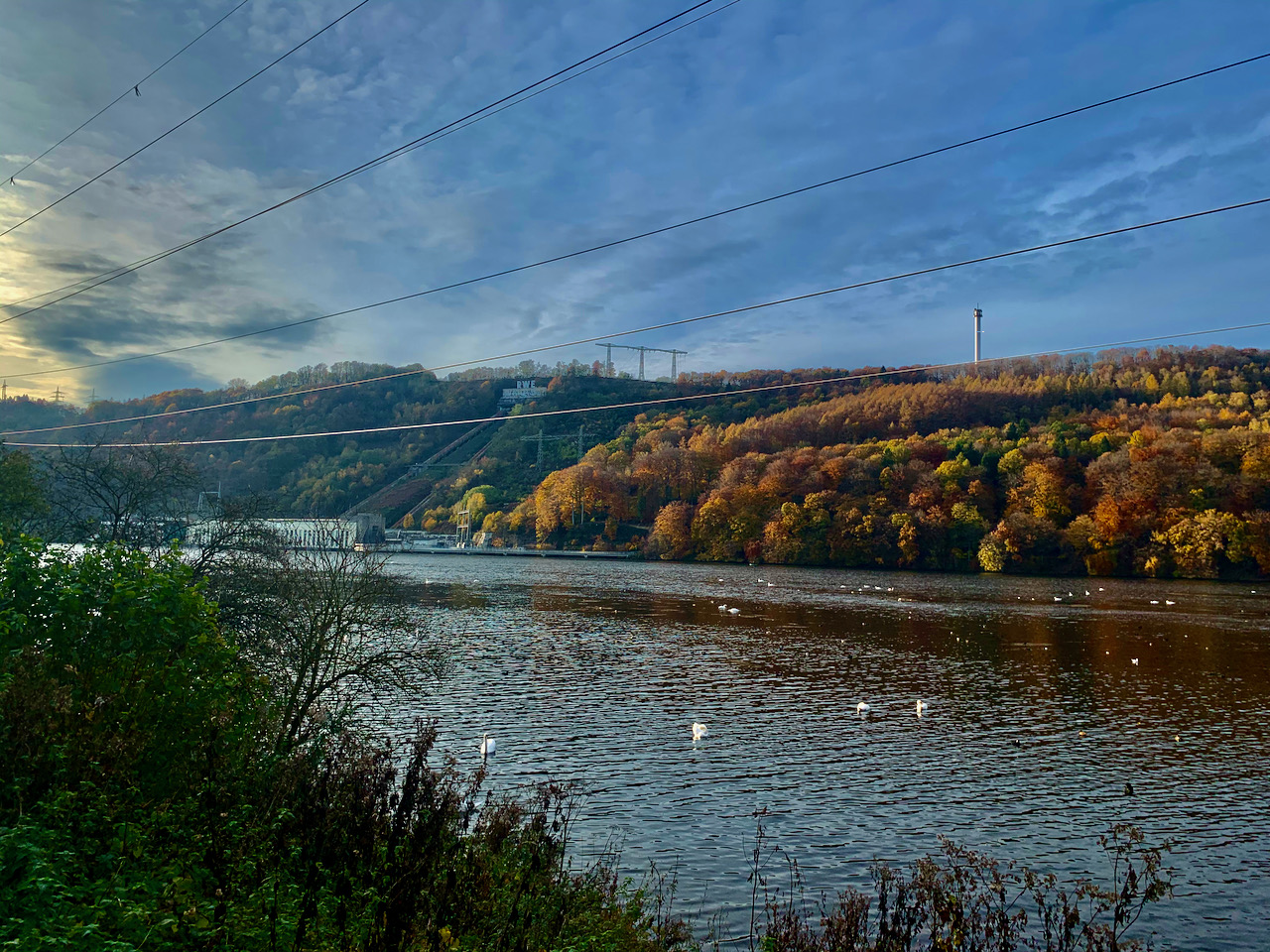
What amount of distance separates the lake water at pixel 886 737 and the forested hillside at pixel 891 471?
1423 inches

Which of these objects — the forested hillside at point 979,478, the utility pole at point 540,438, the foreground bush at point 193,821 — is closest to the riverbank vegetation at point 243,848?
the foreground bush at point 193,821

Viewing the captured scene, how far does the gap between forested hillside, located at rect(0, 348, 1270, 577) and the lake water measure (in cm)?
3614

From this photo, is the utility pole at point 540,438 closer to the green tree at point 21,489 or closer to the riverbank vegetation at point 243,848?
the green tree at point 21,489

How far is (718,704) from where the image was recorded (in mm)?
23766

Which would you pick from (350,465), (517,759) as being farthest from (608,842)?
(350,465)

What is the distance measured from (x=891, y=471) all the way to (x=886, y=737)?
260 ft

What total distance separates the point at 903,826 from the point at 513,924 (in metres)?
9.23

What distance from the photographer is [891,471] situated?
95812 millimetres

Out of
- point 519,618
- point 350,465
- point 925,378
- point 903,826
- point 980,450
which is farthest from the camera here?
point 350,465

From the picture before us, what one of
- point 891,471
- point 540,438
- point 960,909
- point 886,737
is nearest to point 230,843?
point 960,909

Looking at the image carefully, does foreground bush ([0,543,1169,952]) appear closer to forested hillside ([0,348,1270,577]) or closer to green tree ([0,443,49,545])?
green tree ([0,443,49,545])

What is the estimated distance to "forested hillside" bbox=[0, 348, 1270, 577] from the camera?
3071 inches

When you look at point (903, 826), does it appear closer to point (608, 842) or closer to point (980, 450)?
point (608, 842)

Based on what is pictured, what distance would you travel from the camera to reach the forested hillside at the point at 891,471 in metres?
78.0
